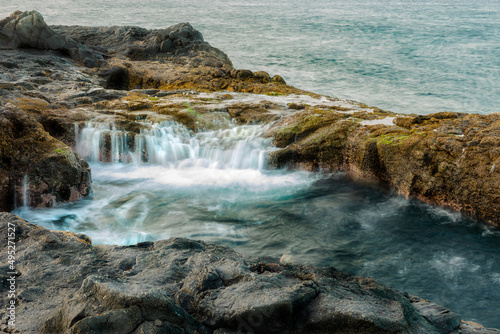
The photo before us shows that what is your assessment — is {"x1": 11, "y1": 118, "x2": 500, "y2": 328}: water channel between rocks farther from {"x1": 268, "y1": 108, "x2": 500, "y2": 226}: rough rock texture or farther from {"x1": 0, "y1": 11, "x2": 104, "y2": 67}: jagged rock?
{"x1": 0, "y1": 11, "x2": 104, "y2": 67}: jagged rock

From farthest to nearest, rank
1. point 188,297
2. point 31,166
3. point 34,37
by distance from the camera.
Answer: point 34,37
point 31,166
point 188,297

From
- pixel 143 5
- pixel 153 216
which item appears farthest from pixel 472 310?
pixel 143 5

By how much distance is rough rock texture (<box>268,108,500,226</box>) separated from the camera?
8.05 m

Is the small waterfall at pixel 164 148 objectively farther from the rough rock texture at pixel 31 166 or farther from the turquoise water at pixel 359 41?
the turquoise water at pixel 359 41

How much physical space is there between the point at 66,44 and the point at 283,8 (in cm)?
4732

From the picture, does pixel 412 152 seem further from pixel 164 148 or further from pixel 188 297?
pixel 188 297

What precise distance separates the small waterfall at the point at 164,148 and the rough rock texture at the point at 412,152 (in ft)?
2.92

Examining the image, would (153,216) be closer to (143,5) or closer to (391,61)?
(391,61)

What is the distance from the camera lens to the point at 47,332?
330 centimetres

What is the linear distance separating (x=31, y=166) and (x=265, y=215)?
5165 millimetres

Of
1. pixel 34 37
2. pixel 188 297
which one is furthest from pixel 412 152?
pixel 34 37

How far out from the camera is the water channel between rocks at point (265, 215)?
6.88m

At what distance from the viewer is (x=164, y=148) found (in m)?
11.4

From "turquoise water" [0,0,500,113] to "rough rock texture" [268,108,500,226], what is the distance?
10.4 metres
